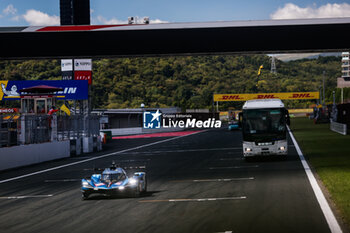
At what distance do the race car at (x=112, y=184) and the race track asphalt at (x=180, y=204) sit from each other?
30 centimetres

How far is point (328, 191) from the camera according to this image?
650 inches

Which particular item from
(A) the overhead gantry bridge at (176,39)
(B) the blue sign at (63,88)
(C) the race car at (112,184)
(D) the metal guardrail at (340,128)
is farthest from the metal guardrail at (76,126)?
(D) the metal guardrail at (340,128)

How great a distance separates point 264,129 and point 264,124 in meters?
0.33

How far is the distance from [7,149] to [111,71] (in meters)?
112

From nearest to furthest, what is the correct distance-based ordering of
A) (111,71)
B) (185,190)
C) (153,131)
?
(185,190), (153,131), (111,71)

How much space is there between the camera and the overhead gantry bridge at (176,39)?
17.7m

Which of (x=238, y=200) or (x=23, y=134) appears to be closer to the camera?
(x=238, y=200)

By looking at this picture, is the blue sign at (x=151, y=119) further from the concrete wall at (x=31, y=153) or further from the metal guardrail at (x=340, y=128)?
the concrete wall at (x=31, y=153)

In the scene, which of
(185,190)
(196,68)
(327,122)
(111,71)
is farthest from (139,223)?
(196,68)

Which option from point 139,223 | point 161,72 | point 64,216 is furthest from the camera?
point 161,72

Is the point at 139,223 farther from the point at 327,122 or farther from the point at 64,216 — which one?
the point at 327,122

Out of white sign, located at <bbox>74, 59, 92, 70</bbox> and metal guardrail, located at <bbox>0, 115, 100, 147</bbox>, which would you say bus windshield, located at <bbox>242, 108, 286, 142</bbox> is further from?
white sign, located at <bbox>74, 59, 92, 70</bbox>

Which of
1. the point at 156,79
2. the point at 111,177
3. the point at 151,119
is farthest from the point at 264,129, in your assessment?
the point at 156,79

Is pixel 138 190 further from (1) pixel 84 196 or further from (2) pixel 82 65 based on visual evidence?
(2) pixel 82 65
